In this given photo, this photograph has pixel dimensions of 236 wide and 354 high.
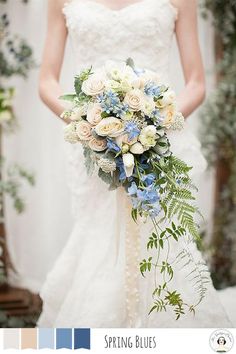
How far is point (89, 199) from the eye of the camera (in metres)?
2.70

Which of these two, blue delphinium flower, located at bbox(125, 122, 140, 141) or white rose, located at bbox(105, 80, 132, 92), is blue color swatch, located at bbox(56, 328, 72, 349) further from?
white rose, located at bbox(105, 80, 132, 92)

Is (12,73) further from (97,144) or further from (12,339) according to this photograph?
(12,339)

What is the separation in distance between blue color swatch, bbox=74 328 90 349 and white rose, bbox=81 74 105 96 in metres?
0.79

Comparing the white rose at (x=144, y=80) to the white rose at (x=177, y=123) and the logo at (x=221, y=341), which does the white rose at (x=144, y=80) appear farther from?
the logo at (x=221, y=341)

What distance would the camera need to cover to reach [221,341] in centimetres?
208

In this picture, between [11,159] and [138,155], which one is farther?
[11,159]

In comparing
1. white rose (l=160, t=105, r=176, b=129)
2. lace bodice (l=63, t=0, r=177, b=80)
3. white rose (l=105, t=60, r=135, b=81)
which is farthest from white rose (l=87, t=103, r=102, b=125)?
lace bodice (l=63, t=0, r=177, b=80)

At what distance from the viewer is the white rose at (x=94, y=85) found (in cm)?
212

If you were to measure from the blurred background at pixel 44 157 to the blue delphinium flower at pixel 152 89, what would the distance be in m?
1.57

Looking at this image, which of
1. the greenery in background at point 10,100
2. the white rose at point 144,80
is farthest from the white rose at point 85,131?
the greenery in background at point 10,100

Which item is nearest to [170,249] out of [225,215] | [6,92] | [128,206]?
[128,206]

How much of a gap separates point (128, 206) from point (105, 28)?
771 millimetres

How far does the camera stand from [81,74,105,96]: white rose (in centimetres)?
212

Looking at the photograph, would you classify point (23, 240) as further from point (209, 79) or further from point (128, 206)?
point (128, 206)
